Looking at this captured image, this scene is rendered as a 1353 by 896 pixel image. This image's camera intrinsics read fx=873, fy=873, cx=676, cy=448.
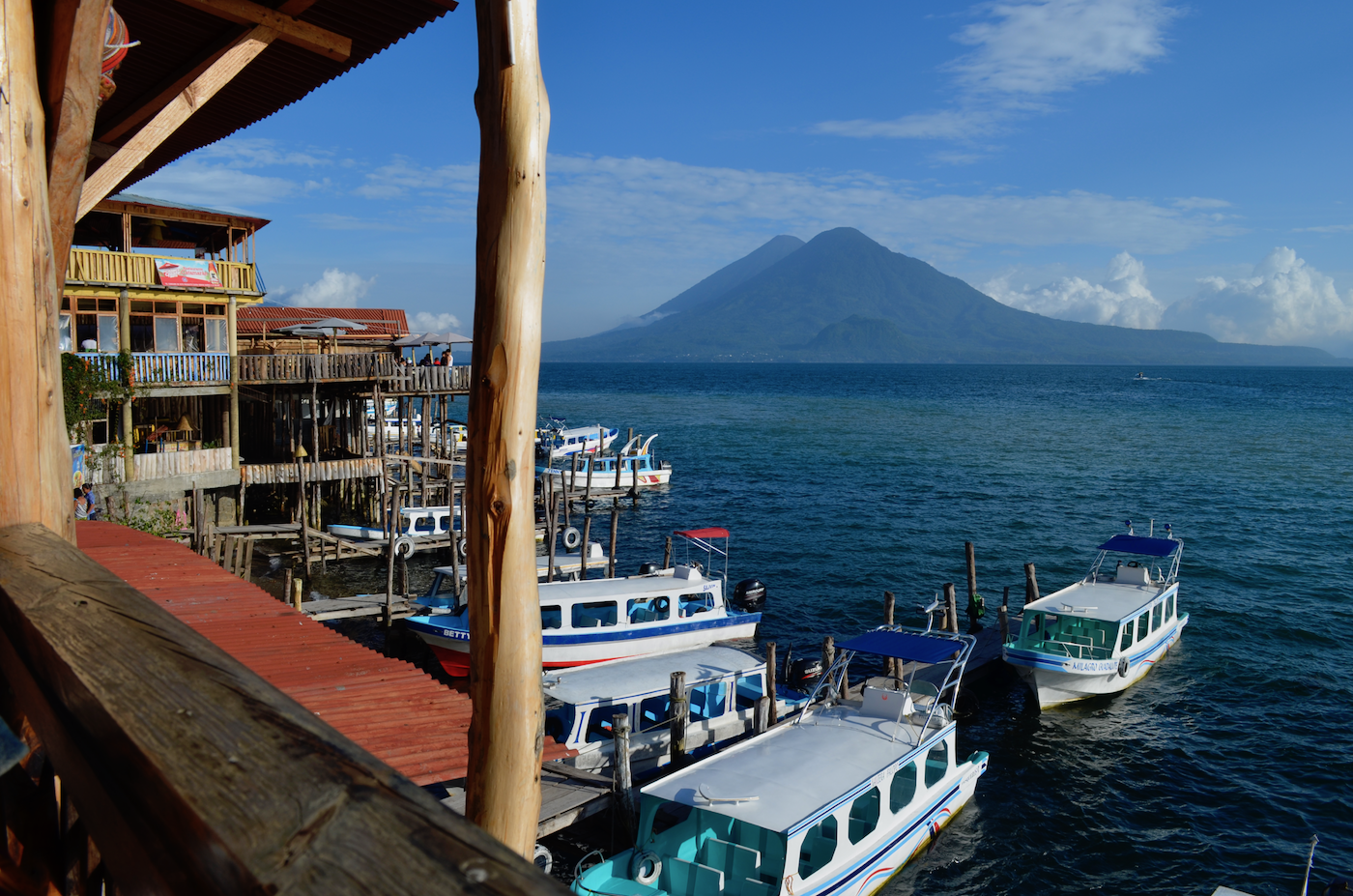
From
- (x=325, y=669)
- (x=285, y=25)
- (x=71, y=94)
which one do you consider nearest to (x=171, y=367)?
(x=325, y=669)

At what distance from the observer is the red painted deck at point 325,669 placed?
609cm

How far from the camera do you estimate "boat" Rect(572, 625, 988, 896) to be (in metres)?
11.8

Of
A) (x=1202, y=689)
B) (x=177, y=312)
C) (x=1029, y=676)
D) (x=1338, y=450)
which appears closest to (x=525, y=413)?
(x=1029, y=676)

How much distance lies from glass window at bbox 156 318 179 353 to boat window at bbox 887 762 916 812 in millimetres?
28313

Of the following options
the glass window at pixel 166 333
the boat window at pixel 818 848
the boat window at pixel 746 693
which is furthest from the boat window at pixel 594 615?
the glass window at pixel 166 333

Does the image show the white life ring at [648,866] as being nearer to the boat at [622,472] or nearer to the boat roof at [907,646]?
the boat roof at [907,646]

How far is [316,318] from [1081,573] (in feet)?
136

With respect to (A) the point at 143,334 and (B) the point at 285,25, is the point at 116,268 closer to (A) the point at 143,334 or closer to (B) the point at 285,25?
(A) the point at 143,334

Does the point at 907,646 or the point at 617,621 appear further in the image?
the point at 617,621

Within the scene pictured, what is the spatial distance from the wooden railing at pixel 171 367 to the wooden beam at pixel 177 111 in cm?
2697

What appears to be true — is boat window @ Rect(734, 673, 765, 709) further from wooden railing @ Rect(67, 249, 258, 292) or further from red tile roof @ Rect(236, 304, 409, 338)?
red tile roof @ Rect(236, 304, 409, 338)

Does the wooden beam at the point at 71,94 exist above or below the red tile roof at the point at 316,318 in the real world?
below

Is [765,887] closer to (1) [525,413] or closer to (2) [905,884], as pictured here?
(2) [905,884]

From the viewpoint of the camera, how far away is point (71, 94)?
275 cm
